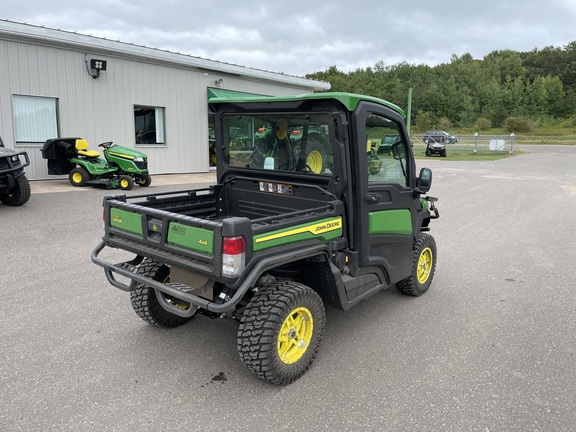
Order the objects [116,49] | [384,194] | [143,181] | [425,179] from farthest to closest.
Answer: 1. [116,49]
2. [143,181]
3. [425,179]
4. [384,194]


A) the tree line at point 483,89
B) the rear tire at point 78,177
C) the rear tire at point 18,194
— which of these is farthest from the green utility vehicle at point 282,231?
the tree line at point 483,89

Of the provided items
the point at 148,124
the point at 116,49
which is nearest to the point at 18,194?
the point at 116,49

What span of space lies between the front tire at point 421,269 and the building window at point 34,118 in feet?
37.0

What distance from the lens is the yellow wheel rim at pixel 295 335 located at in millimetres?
3102

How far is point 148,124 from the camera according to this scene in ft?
49.3

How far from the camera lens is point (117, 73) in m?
13.7

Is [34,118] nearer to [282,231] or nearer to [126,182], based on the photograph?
[126,182]

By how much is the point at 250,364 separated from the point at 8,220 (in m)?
6.75

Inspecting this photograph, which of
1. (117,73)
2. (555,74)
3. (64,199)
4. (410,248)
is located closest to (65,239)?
(64,199)

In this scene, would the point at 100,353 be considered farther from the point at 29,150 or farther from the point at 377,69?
the point at 377,69

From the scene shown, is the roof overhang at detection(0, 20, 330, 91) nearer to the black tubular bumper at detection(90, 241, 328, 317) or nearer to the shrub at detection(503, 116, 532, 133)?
the black tubular bumper at detection(90, 241, 328, 317)

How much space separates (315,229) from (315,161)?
2.49 ft

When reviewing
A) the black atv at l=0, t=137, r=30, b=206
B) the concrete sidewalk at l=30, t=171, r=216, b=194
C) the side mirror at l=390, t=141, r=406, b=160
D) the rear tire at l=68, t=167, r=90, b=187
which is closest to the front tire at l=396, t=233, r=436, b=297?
the side mirror at l=390, t=141, r=406, b=160

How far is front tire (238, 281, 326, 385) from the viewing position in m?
2.91
